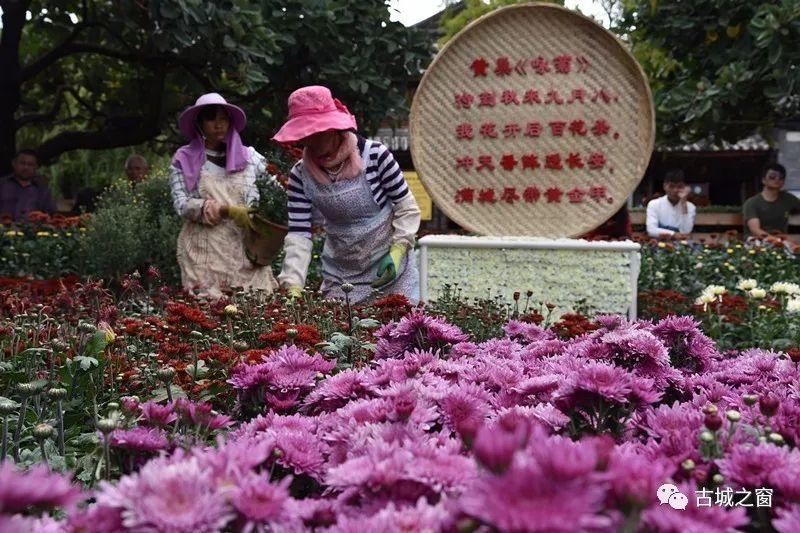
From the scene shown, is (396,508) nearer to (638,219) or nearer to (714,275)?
(714,275)

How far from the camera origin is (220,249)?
5.27 meters

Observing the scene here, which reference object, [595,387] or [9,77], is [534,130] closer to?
[595,387]

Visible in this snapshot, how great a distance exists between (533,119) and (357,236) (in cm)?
177

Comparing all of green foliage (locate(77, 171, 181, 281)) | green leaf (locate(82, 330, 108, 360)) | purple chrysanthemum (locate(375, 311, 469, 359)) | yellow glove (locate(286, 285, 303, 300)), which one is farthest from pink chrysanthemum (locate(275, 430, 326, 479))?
green foliage (locate(77, 171, 181, 281))

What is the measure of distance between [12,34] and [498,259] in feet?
23.7

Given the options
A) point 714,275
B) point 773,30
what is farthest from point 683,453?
point 773,30

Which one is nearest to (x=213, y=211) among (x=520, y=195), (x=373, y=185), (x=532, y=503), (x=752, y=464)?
(x=373, y=185)

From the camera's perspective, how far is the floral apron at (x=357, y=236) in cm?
385

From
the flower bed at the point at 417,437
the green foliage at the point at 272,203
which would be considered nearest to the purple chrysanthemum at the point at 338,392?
the flower bed at the point at 417,437

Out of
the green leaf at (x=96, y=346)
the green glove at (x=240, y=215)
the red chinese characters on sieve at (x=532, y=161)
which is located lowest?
the green leaf at (x=96, y=346)

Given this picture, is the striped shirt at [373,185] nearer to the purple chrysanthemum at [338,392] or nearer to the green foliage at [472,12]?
the purple chrysanthemum at [338,392]

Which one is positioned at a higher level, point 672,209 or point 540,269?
point 672,209

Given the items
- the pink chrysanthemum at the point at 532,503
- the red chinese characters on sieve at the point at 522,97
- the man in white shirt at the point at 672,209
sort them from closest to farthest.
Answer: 1. the pink chrysanthemum at the point at 532,503
2. the red chinese characters on sieve at the point at 522,97
3. the man in white shirt at the point at 672,209

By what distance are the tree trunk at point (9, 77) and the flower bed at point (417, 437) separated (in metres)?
8.35
